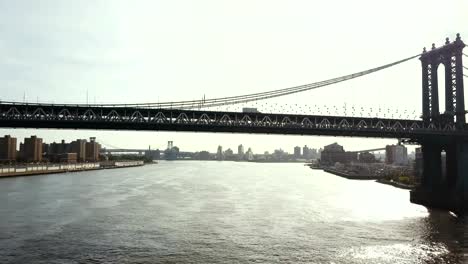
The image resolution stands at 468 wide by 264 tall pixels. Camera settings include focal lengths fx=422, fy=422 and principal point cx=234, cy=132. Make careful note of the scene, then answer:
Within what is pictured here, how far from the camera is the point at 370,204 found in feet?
184

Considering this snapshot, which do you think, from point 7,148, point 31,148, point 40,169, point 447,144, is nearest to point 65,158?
point 31,148

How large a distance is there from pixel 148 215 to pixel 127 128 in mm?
10895

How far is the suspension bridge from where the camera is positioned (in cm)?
4584

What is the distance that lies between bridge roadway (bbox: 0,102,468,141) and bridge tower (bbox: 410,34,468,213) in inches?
34.9

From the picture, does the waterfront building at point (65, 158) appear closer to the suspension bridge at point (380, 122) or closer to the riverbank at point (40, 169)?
the riverbank at point (40, 169)

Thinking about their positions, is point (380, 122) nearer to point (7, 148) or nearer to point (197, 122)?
point (197, 122)

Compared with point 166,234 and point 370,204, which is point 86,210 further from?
point 370,204

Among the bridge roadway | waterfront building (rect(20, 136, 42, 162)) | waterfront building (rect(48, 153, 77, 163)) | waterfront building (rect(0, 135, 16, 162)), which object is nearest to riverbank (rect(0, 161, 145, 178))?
waterfront building (rect(48, 153, 77, 163))

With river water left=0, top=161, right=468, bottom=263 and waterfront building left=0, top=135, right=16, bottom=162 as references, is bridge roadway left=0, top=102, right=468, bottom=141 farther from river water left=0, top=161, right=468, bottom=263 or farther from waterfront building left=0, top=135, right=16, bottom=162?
waterfront building left=0, top=135, right=16, bottom=162

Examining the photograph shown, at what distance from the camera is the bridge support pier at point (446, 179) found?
154 ft

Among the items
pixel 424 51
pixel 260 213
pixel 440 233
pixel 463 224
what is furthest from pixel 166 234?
pixel 424 51

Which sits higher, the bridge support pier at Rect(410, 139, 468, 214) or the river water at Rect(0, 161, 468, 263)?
the bridge support pier at Rect(410, 139, 468, 214)

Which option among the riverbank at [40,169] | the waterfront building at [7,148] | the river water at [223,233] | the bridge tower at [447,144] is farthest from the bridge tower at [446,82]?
the waterfront building at [7,148]

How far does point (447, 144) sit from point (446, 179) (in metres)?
4.19
